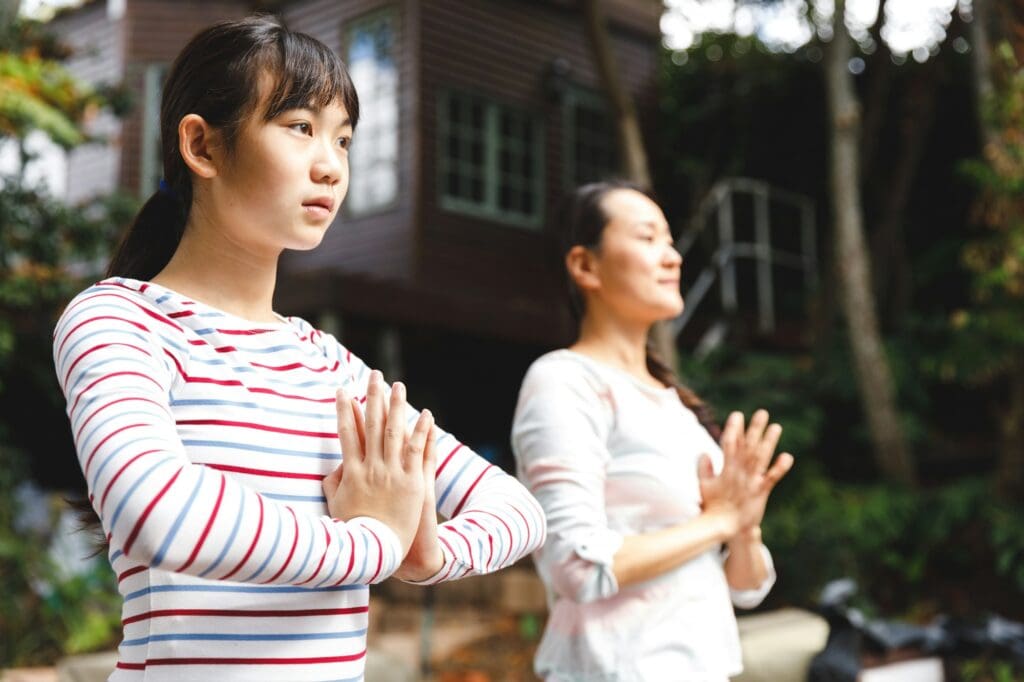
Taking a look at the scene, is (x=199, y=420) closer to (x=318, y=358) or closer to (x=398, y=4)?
(x=318, y=358)

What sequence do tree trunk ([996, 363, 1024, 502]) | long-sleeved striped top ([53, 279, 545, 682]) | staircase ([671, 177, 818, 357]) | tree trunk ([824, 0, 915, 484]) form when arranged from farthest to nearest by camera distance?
staircase ([671, 177, 818, 357]), tree trunk ([824, 0, 915, 484]), tree trunk ([996, 363, 1024, 502]), long-sleeved striped top ([53, 279, 545, 682])

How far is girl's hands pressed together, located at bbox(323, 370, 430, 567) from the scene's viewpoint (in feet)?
3.52

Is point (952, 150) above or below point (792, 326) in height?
above

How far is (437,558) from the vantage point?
110 centimetres

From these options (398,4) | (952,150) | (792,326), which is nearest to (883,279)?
(792,326)

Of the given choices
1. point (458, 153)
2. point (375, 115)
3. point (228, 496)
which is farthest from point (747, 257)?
point (228, 496)

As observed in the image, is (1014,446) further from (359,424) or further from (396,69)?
(359,424)

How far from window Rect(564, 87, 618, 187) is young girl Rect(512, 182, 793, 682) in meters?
9.44

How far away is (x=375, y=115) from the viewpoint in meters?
10.2

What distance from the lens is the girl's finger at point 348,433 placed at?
1.11 m

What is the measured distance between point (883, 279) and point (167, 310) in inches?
364

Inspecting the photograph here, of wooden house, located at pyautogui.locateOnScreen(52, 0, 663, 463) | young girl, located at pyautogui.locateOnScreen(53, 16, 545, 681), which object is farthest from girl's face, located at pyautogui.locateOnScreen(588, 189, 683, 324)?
wooden house, located at pyautogui.locateOnScreen(52, 0, 663, 463)

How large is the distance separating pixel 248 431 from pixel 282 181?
11.3 inches

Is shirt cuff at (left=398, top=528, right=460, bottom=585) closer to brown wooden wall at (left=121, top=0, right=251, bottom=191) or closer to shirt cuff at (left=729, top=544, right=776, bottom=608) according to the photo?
shirt cuff at (left=729, top=544, right=776, bottom=608)
